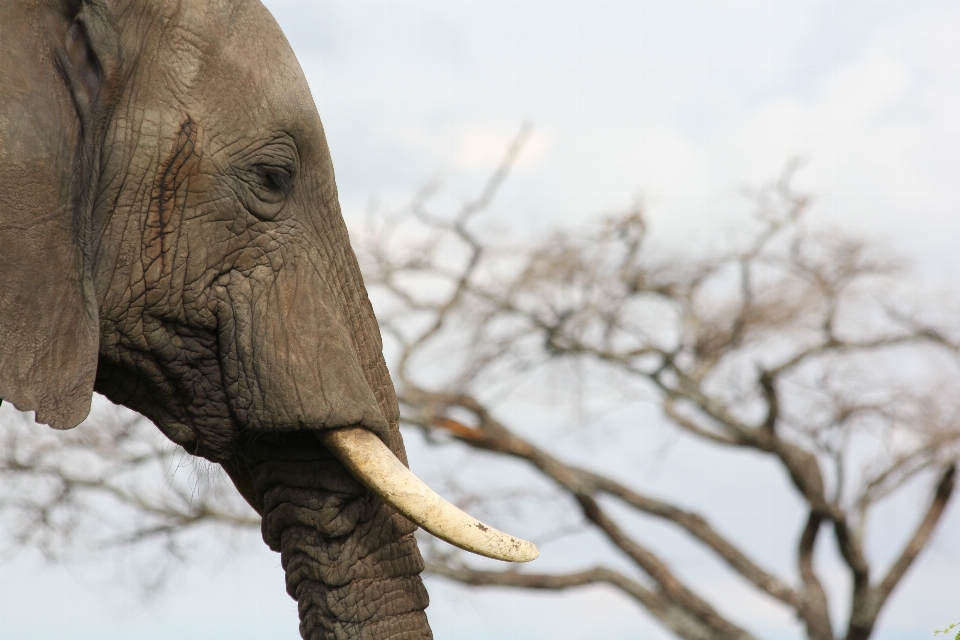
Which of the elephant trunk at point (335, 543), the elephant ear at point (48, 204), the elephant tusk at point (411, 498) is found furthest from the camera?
the elephant trunk at point (335, 543)

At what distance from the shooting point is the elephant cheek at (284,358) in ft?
9.16

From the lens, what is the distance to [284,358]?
279 cm

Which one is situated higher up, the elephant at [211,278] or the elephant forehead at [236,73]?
the elephant forehead at [236,73]

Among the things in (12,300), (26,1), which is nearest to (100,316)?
(12,300)

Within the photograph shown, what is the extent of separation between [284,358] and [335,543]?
0.49m

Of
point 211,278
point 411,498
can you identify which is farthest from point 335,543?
point 211,278

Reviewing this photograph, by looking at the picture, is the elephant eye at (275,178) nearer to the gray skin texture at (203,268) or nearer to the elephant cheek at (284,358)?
the gray skin texture at (203,268)

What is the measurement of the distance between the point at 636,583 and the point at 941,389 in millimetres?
3256

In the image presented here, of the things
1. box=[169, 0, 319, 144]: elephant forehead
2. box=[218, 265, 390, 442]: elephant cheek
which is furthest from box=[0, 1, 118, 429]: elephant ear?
box=[218, 265, 390, 442]: elephant cheek

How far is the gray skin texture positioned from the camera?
2.60m

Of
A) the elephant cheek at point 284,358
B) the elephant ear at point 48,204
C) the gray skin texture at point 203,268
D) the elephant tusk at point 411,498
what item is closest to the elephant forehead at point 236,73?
the gray skin texture at point 203,268

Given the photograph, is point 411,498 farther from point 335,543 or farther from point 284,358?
Result: point 284,358

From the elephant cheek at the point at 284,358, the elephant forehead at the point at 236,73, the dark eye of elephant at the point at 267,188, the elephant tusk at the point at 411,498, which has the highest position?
the elephant forehead at the point at 236,73

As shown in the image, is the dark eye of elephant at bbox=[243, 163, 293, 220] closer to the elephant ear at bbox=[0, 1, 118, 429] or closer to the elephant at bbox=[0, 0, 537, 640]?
the elephant at bbox=[0, 0, 537, 640]
